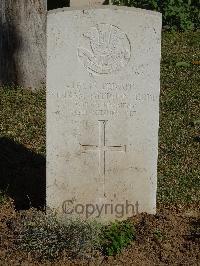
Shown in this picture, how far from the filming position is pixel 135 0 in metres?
11.8

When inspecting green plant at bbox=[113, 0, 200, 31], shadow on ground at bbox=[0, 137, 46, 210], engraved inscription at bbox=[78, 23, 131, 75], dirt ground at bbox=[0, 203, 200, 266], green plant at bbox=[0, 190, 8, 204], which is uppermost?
green plant at bbox=[113, 0, 200, 31]

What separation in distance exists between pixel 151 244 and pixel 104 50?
4.95ft

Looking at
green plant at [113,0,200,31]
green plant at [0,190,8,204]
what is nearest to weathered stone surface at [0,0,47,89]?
green plant at [0,190,8,204]

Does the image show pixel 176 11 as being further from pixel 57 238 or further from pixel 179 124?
pixel 57 238

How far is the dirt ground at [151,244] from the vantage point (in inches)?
179

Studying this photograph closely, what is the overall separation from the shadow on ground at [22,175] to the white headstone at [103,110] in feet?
1.71

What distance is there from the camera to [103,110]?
4.85m

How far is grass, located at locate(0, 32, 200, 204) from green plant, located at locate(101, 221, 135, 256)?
78cm

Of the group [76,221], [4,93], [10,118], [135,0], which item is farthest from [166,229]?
[135,0]

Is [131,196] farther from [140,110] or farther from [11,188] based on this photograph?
[11,188]

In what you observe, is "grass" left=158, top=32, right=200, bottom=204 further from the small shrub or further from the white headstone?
the small shrub

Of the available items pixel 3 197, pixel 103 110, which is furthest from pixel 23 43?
pixel 103 110

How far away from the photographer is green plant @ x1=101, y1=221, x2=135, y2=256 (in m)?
4.63

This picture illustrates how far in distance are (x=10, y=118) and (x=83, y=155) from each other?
2.81 metres
